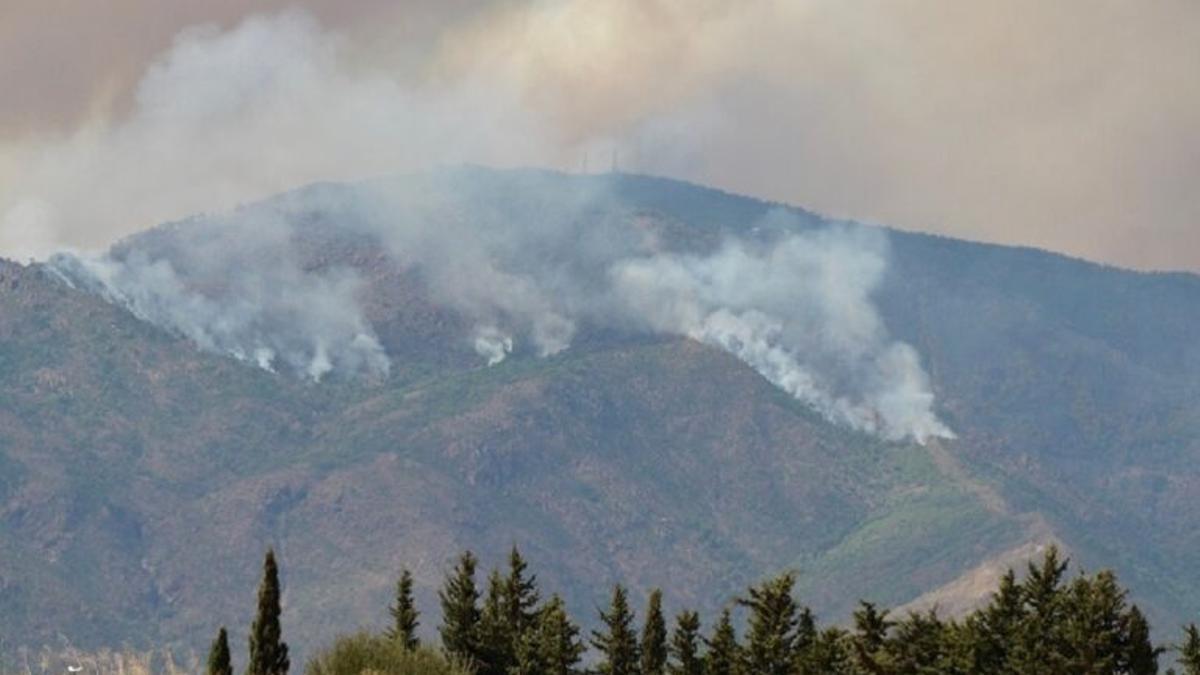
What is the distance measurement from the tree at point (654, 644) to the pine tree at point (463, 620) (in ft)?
32.2

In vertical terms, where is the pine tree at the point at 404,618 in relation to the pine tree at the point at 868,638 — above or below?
above

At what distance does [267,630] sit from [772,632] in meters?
29.5

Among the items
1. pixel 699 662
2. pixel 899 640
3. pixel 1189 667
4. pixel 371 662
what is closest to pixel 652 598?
pixel 699 662

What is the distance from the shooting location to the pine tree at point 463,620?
17675 cm

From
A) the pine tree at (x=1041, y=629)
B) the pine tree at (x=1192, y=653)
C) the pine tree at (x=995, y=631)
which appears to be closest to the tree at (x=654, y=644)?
the pine tree at (x=995, y=631)

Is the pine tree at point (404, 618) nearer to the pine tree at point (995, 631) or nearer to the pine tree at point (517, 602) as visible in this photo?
the pine tree at point (517, 602)

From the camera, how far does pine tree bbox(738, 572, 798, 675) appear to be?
532 ft

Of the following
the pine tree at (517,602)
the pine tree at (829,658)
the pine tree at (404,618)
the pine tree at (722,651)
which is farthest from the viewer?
the pine tree at (517,602)

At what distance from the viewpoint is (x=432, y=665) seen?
153 meters

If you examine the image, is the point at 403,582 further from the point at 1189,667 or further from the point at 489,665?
the point at 1189,667

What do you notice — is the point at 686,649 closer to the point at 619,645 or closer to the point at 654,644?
the point at 654,644

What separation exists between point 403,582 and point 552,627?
1730 centimetres

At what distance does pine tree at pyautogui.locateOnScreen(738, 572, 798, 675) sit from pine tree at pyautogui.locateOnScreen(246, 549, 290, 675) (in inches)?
1051

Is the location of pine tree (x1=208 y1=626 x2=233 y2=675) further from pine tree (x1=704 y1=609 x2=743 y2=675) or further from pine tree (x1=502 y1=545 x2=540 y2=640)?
pine tree (x1=502 y1=545 x2=540 y2=640)
